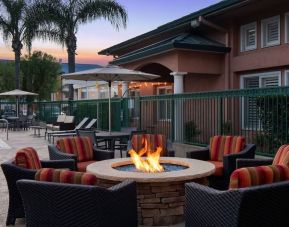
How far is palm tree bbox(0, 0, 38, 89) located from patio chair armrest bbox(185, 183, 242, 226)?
79.7 feet

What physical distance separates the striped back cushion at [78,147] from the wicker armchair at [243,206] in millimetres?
4080

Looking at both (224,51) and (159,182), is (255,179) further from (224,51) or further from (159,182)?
(224,51)

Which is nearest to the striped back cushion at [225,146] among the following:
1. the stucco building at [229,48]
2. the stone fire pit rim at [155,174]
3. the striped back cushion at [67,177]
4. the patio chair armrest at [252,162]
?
the patio chair armrest at [252,162]

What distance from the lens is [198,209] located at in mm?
4277

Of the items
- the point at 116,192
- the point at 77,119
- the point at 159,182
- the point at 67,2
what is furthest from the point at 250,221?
the point at 67,2

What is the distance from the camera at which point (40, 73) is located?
147ft

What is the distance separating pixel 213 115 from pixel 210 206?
7.12 metres

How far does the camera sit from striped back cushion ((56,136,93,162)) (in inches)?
312

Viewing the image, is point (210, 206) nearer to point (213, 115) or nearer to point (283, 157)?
point (283, 157)

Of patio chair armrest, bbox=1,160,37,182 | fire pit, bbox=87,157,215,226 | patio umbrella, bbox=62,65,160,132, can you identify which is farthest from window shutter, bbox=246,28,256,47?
patio chair armrest, bbox=1,160,37,182

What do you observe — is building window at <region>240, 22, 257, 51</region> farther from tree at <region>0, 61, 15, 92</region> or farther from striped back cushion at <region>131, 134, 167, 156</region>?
tree at <region>0, 61, 15, 92</region>

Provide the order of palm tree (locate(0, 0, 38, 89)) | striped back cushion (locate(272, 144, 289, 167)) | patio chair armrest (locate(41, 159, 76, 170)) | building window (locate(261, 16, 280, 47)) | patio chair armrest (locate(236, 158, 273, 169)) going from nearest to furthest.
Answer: striped back cushion (locate(272, 144, 289, 167)) < patio chair armrest (locate(236, 158, 273, 169)) < patio chair armrest (locate(41, 159, 76, 170)) < building window (locate(261, 16, 280, 47)) < palm tree (locate(0, 0, 38, 89))

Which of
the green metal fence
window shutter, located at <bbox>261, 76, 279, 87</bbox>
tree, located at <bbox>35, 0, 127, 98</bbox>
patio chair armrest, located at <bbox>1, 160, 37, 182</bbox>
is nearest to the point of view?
patio chair armrest, located at <bbox>1, 160, 37, 182</bbox>

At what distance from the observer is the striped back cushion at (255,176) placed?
13.0 ft
